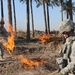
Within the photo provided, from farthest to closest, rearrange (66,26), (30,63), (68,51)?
(30,63) → (66,26) → (68,51)

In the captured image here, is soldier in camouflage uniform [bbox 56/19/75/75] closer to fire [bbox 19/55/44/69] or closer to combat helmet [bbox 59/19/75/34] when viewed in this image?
combat helmet [bbox 59/19/75/34]

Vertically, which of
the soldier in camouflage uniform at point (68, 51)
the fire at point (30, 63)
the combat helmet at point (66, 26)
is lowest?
the fire at point (30, 63)

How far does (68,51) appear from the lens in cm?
450

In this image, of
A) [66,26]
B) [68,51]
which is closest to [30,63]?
[66,26]

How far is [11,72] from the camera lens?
14.2 meters

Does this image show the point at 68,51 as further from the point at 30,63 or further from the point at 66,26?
the point at 30,63

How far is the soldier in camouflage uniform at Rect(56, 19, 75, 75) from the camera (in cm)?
427

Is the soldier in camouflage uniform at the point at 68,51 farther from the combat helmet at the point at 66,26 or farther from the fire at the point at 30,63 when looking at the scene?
the fire at the point at 30,63

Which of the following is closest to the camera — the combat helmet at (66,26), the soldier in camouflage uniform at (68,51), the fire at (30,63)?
the soldier in camouflage uniform at (68,51)

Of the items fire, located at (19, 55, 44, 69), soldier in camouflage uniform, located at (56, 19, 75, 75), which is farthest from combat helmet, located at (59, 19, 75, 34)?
fire, located at (19, 55, 44, 69)

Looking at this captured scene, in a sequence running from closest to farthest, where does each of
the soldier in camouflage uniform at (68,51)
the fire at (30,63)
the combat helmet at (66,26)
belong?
the soldier in camouflage uniform at (68,51) → the combat helmet at (66,26) → the fire at (30,63)

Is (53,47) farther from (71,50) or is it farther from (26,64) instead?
(71,50)

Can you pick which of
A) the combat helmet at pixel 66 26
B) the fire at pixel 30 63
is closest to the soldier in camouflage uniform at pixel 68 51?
the combat helmet at pixel 66 26

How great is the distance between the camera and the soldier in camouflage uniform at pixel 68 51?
14.0ft
